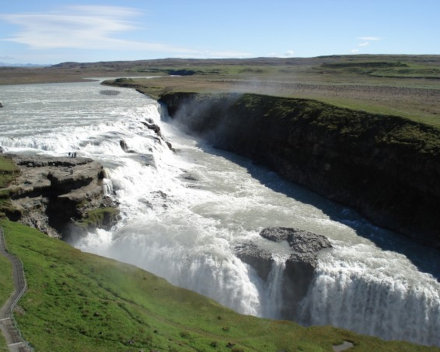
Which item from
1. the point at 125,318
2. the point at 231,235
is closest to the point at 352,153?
the point at 231,235

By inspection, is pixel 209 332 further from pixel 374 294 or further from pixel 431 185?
pixel 431 185

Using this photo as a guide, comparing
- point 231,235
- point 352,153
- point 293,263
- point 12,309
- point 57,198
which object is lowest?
point 293,263

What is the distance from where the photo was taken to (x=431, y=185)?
33031 mm

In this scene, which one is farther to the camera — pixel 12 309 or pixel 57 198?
pixel 57 198

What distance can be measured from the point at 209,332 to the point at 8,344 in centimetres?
818

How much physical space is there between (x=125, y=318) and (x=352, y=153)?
29027 millimetres

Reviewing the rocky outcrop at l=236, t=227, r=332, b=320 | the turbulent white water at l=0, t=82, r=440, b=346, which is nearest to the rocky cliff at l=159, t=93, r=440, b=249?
the turbulent white water at l=0, t=82, r=440, b=346

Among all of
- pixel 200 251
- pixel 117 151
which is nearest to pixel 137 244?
pixel 200 251

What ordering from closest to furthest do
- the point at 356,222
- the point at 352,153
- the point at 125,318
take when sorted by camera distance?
the point at 125,318 → the point at 356,222 → the point at 352,153

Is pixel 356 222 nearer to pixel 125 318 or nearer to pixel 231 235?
pixel 231 235

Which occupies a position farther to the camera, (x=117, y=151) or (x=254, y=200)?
(x=117, y=151)

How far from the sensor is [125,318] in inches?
731

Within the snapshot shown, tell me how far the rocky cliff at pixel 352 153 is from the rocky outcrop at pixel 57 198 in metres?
21.1

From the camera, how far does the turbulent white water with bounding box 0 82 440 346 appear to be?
82.5 feet
